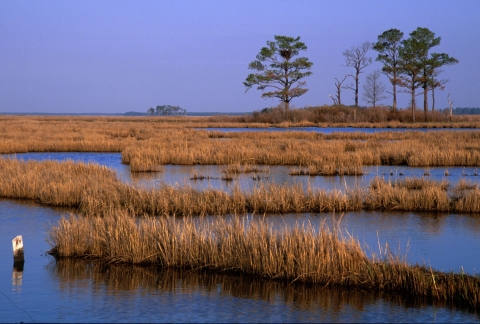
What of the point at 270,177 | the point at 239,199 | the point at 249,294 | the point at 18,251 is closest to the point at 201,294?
the point at 249,294

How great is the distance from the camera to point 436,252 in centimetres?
964

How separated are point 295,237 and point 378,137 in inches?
1047

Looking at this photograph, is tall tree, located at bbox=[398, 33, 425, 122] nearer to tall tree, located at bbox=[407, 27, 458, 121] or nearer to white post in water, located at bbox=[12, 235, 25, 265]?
tall tree, located at bbox=[407, 27, 458, 121]

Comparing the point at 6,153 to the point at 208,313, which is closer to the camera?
the point at 208,313

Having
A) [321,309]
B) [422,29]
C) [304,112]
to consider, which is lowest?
[321,309]

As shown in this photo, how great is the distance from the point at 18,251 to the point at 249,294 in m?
4.00

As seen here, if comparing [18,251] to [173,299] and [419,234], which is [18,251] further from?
[419,234]

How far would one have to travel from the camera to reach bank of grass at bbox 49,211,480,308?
7.59 metres

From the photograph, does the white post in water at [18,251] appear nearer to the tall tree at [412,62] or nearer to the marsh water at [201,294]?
the marsh water at [201,294]

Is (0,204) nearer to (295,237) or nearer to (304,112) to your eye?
(295,237)

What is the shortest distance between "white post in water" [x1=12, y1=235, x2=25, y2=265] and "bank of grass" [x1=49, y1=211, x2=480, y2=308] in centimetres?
69

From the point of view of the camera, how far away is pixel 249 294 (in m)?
7.82

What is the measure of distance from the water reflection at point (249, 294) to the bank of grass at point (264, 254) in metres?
0.18

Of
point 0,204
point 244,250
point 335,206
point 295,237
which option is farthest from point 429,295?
point 0,204
